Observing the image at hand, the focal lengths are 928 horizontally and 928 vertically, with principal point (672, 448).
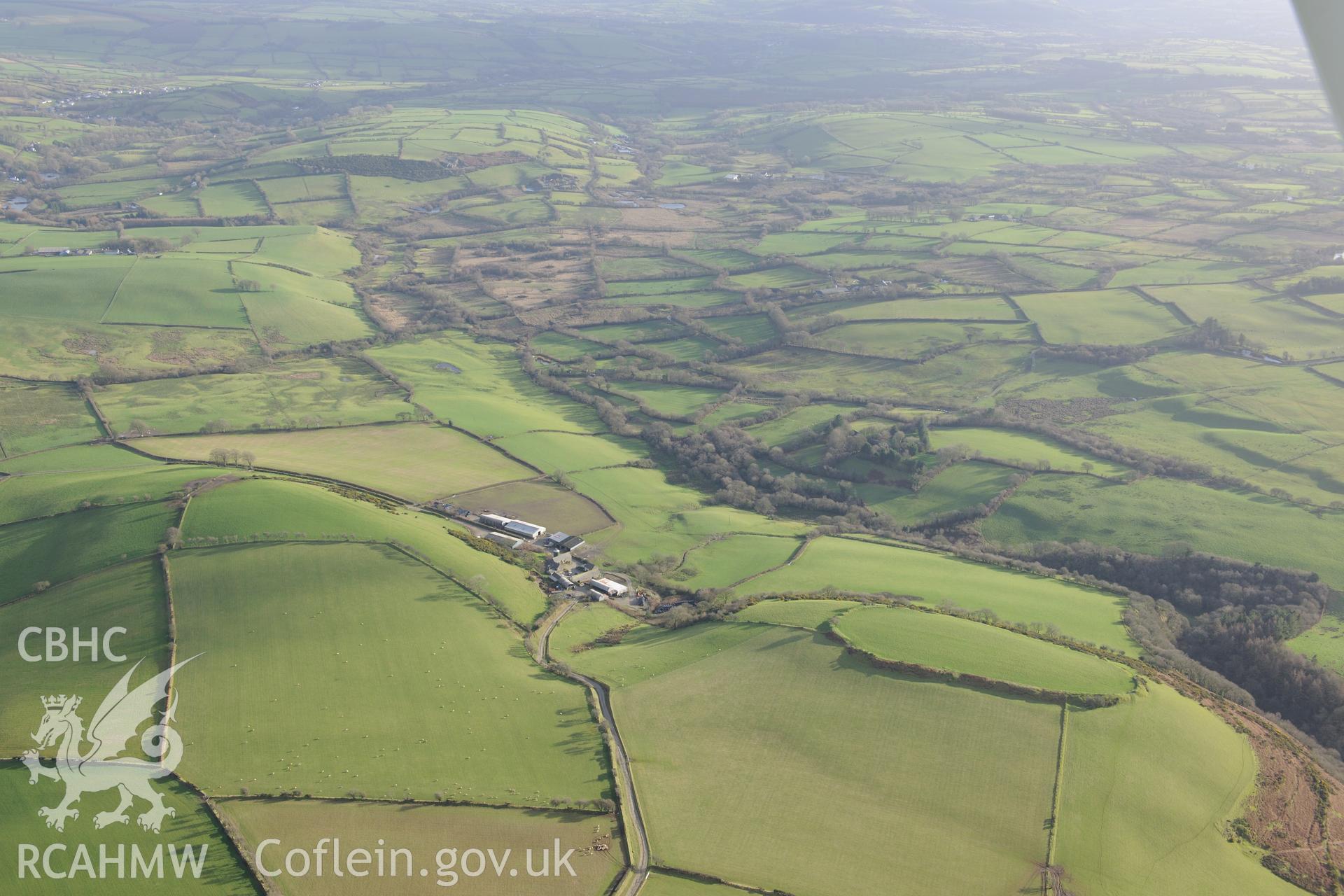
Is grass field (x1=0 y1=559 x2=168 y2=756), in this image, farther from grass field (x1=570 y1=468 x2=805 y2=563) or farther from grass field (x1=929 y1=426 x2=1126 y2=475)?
grass field (x1=929 y1=426 x2=1126 y2=475)

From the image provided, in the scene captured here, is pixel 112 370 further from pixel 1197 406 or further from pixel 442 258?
pixel 1197 406

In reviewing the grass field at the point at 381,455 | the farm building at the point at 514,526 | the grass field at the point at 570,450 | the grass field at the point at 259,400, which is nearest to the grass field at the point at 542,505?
the farm building at the point at 514,526

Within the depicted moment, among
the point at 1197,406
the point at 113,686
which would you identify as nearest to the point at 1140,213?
the point at 1197,406

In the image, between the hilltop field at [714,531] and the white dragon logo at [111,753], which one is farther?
the hilltop field at [714,531]

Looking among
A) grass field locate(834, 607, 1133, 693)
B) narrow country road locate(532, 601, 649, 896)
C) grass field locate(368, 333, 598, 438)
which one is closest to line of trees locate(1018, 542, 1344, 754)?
grass field locate(834, 607, 1133, 693)

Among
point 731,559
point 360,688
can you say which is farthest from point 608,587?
point 360,688

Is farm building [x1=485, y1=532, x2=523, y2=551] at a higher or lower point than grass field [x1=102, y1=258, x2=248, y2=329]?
lower

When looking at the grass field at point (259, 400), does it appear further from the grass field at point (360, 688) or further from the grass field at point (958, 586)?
the grass field at point (958, 586)
